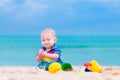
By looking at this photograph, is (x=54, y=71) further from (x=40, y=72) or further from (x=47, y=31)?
(x=47, y=31)

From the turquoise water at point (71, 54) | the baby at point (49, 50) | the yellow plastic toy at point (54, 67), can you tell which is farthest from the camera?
the turquoise water at point (71, 54)

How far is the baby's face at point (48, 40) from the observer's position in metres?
8.02

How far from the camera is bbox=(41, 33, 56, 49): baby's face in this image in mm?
8023

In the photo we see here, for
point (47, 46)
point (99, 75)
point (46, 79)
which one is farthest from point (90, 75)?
point (47, 46)

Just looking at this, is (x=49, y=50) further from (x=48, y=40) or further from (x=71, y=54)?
(x=71, y=54)

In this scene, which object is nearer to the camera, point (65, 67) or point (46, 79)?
point (46, 79)

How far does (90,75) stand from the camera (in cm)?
717

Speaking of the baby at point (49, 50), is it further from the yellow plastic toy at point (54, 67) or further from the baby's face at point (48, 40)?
the yellow plastic toy at point (54, 67)

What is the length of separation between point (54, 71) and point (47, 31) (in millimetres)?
802

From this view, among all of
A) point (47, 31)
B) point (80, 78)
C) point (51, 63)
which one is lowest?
point (80, 78)

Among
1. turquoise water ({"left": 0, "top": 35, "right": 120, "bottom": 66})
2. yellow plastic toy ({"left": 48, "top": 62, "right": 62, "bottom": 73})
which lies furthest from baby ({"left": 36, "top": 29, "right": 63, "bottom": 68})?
turquoise water ({"left": 0, "top": 35, "right": 120, "bottom": 66})

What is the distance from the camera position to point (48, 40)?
8.05 metres

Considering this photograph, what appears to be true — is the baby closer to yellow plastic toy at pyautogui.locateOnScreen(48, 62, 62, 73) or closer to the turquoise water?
yellow plastic toy at pyautogui.locateOnScreen(48, 62, 62, 73)

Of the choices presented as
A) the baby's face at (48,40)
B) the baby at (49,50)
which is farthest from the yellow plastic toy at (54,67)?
the baby's face at (48,40)
